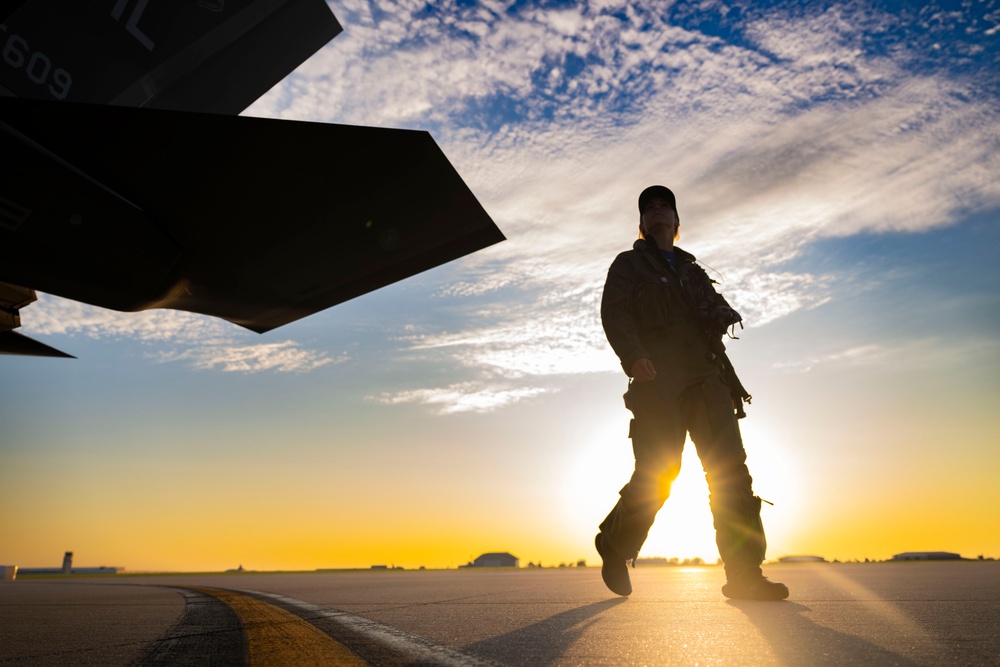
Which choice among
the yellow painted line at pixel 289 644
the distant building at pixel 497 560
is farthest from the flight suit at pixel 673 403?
the distant building at pixel 497 560

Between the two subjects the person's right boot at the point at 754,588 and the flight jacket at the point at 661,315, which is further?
the flight jacket at the point at 661,315

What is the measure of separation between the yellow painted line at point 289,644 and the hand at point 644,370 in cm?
225

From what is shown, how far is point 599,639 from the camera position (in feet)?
7.09

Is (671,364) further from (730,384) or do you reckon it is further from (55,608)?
(55,608)

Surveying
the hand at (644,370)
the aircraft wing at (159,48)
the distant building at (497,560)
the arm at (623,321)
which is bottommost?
the distant building at (497,560)

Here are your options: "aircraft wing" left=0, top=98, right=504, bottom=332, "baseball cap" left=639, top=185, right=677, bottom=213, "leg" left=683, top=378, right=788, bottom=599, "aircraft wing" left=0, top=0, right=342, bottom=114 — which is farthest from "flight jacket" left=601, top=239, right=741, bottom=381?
"aircraft wing" left=0, top=0, right=342, bottom=114

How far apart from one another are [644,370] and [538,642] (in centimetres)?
212

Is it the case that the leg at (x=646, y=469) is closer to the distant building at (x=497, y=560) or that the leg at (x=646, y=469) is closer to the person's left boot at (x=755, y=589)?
the person's left boot at (x=755, y=589)

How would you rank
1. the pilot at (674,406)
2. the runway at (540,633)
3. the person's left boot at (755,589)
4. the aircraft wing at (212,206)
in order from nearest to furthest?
the runway at (540,633) → the aircraft wing at (212,206) → the person's left boot at (755,589) → the pilot at (674,406)

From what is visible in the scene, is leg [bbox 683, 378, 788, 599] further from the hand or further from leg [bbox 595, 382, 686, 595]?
the hand

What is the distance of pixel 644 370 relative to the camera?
3.96 m

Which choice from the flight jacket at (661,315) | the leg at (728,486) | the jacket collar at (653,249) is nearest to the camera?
the leg at (728,486)

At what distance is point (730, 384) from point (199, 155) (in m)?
3.38

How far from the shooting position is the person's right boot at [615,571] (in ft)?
12.8
